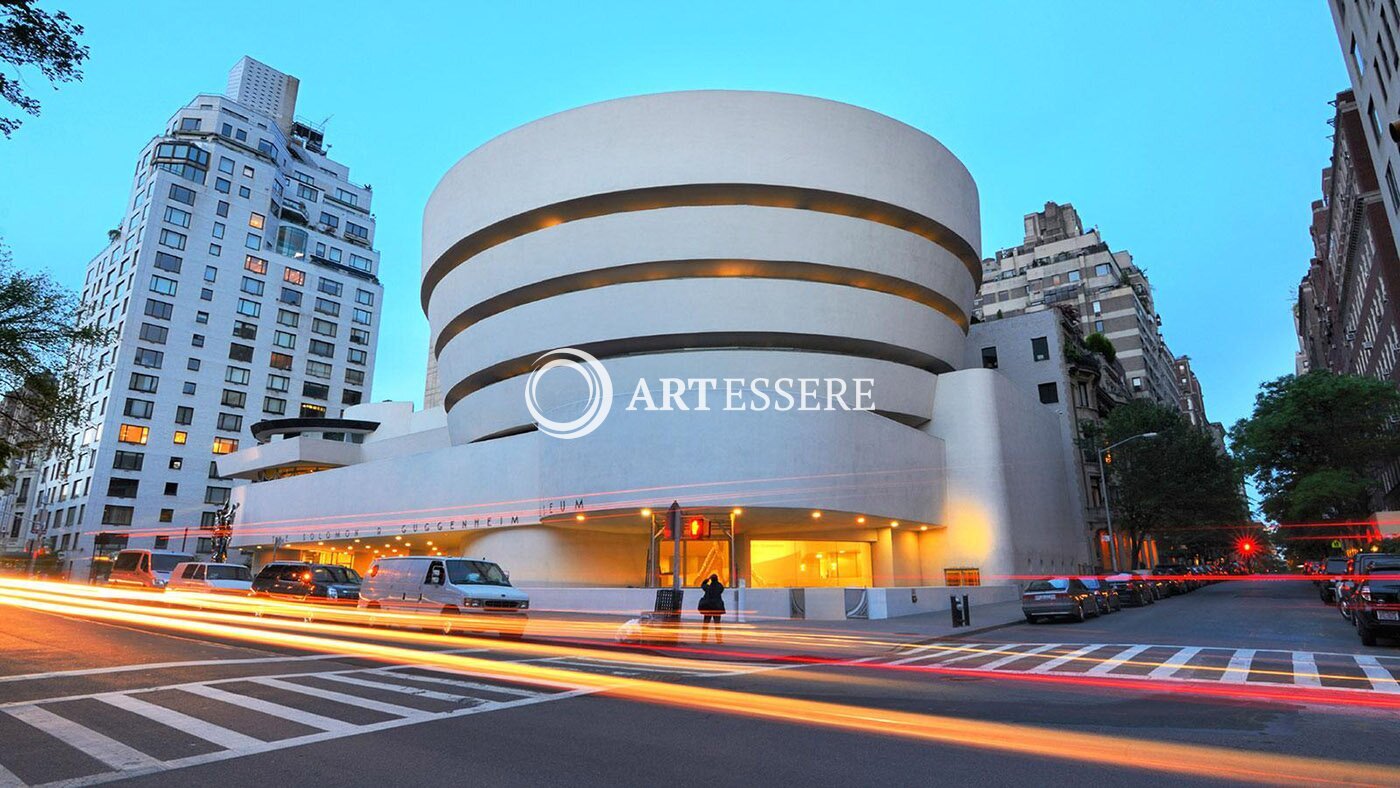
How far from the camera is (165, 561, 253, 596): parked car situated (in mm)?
24656

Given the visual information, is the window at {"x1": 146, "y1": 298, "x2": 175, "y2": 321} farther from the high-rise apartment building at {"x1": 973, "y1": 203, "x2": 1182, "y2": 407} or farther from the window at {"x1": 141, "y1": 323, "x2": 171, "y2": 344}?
the high-rise apartment building at {"x1": 973, "y1": 203, "x2": 1182, "y2": 407}

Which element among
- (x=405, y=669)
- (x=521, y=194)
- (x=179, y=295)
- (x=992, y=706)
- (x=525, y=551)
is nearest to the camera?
(x=992, y=706)

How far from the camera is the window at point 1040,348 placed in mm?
54125

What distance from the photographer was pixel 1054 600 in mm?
24406

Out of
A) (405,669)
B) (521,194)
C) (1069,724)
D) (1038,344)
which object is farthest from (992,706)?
(1038,344)

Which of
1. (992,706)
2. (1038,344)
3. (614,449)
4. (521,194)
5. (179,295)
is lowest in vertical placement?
(992,706)

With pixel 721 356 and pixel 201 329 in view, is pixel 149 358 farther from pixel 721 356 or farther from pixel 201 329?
pixel 721 356

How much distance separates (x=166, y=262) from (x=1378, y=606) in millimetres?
90011

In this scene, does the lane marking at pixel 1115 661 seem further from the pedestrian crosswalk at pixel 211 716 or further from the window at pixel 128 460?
the window at pixel 128 460

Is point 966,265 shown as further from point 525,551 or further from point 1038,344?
point 525,551

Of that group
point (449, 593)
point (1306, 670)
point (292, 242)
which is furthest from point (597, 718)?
point (292, 242)

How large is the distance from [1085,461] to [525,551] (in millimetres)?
42050

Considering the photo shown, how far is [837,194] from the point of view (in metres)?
38.8

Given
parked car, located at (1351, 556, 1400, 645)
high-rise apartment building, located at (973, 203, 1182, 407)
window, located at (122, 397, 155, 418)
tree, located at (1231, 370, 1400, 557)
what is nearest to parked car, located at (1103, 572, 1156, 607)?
tree, located at (1231, 370, 1400, 557)
